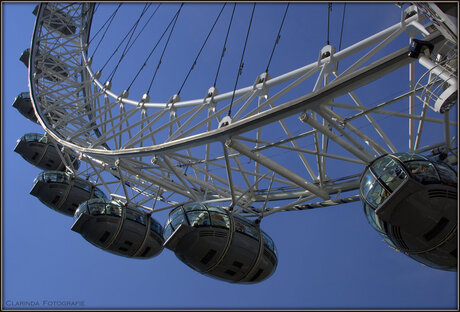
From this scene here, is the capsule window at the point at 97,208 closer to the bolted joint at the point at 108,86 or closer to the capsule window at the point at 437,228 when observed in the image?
the bolted joint at the point at 108,86

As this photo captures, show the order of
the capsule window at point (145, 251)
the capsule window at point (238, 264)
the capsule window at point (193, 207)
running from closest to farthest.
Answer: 1. the capsule window at point (238, 264)
2. the capsule window at point (193, 207)
3. the capsule window at point (145, 251)

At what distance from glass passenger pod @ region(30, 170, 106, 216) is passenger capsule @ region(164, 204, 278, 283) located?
14441 mm

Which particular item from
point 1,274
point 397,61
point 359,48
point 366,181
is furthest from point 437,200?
point 1,274

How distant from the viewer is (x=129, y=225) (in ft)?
78.8

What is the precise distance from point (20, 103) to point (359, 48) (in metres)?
33.6

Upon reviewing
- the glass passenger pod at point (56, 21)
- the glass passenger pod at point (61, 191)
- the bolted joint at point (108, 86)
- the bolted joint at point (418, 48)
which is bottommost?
the glass passenger pod at point (61, 191)

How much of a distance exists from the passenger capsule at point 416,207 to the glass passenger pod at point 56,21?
31.8 meters

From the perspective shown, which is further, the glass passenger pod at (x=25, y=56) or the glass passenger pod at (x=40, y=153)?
the glass passenger pod at (x=25, y=56)

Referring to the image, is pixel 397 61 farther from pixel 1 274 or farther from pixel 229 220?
pixel 1 274

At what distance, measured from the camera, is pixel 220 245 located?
17.3 m

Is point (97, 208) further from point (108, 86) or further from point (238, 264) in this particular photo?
point (108, 86)

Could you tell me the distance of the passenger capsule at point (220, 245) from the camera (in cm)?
1728

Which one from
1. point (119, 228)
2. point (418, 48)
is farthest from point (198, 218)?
point (418, 48)

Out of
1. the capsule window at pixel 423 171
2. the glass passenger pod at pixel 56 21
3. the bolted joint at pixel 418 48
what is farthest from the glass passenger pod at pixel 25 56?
the bolted joint at pixel 418 48
